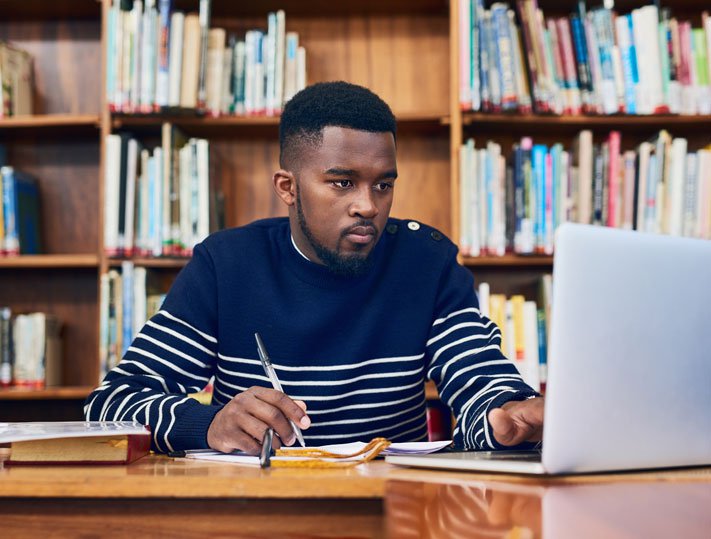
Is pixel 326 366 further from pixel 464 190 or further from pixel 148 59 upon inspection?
pixel 148 59

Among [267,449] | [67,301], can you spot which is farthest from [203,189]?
[267,449]

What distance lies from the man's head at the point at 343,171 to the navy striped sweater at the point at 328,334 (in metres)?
0.09

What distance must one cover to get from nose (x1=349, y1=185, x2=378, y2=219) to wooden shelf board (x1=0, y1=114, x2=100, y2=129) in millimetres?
1363

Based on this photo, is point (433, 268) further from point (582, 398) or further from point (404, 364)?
point (582, 398)

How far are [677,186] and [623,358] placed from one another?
1.77 metres

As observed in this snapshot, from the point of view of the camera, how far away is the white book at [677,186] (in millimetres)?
2416

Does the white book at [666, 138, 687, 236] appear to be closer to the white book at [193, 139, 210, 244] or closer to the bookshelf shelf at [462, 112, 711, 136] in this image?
the bookshelf shelf at [462, 112, 711, 136]

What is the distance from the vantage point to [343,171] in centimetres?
144

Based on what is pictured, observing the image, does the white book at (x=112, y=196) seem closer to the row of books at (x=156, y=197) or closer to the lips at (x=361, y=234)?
the row of books at (x=156, y=197)

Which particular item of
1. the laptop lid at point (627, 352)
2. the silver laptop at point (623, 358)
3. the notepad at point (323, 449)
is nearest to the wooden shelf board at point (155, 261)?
the notepad at point (323, 449)

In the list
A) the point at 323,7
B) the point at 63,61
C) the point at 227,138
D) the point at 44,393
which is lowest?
the point at 44,393

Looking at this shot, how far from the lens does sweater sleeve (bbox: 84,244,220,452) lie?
3.88 ft

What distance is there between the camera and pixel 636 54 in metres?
2.44

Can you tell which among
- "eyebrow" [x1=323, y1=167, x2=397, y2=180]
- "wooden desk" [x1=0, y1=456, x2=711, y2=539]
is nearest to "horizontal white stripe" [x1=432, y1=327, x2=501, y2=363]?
"eyebrow" [x1=323, y1=167, x2=397, y2=180]
